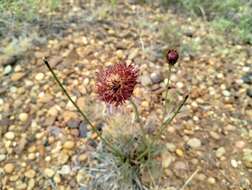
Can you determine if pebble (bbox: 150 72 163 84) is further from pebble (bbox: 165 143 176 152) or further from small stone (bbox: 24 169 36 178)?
small stone (bbox: 24 169 36 178)

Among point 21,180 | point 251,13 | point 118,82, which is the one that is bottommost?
point 21,180

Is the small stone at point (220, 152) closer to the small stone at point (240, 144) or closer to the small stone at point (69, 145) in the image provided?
the small stone at point (240, 144)

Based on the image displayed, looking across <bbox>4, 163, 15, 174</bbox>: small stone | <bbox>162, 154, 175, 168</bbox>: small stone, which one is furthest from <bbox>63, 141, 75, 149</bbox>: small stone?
<bbox>162, 154, 175, 168</bbox>: small stone

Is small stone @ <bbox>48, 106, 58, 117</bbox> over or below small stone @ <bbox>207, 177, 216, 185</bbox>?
over

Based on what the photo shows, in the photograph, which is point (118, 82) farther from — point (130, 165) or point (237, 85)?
point (237, 85)

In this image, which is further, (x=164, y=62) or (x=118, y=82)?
(x=164, y=62)

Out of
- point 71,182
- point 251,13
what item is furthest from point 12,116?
point 251,13

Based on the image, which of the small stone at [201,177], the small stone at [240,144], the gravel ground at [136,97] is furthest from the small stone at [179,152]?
the small stone at [240,144]

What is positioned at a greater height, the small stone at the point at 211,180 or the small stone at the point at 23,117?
the small stone at the point at 23,117
